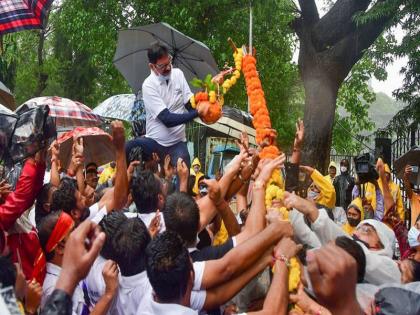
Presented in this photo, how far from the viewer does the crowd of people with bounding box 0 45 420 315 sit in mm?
2523

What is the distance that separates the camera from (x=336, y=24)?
13539 millimetres

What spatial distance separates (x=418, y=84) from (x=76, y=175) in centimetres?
904

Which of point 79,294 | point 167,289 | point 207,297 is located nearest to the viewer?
point 167,289

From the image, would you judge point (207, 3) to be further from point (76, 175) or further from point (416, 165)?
point (76, 175)

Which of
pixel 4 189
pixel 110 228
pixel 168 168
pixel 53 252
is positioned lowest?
pixel 53 252

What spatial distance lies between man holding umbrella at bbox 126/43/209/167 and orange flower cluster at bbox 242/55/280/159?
1.78 feet

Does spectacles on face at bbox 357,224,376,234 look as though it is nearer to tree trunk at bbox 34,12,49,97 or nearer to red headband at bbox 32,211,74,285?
red headband at bbox 32,211,74,285

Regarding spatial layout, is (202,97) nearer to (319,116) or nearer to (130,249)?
(130,249)

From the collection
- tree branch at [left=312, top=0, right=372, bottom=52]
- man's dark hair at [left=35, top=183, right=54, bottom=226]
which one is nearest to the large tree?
tree branch at [left=312, top=0, right=372, bottom=52]

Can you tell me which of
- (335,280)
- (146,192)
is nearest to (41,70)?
(146,192)

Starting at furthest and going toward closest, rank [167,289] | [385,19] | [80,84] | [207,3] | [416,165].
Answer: [80,84] < [207,3] < [385,19] < [416,165] < [167,289]

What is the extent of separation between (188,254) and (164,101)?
3.46 m

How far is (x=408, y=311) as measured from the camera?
8.18 ft

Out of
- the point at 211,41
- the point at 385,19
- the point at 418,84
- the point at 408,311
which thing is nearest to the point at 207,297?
the point at 408,311
